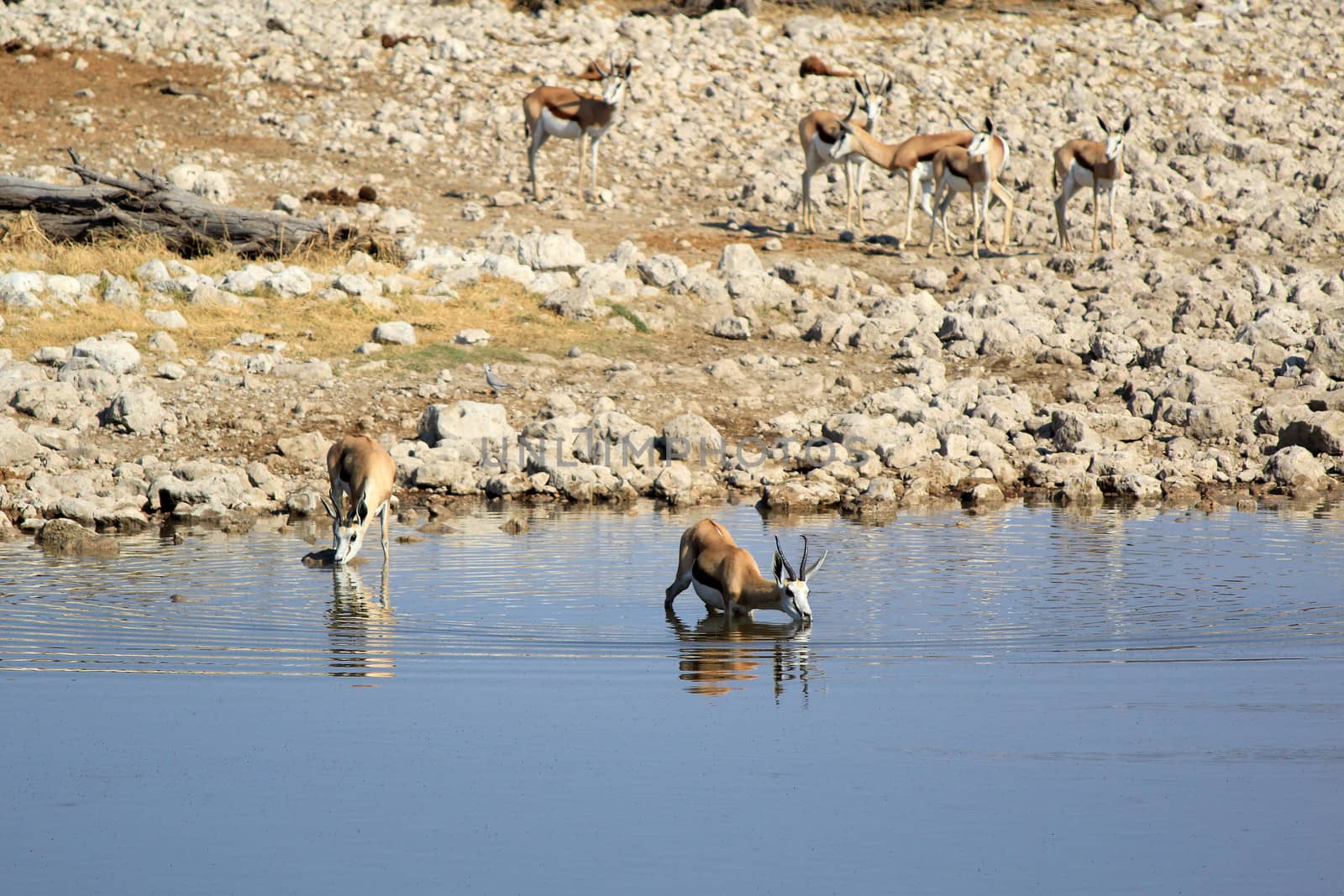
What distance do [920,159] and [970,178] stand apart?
1.20 metres

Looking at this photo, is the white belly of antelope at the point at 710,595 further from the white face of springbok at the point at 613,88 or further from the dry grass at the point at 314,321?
the white face of springbok at the point at 613,88

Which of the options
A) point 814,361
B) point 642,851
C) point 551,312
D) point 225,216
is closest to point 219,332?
point 225,216

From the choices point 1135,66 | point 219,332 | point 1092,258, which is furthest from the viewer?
point 1135,66

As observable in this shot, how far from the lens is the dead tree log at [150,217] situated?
19500 millimetres

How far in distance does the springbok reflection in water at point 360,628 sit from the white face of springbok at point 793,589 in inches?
92.3

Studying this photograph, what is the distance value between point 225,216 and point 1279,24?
75.1 feet

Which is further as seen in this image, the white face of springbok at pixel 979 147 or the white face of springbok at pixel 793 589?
the white face of springbok at pixel 979 147

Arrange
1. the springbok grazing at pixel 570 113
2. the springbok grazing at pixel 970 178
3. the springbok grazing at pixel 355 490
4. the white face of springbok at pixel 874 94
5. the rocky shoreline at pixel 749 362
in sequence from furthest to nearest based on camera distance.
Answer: the white face of springbok at pixel 874 94, the springbok grazing at pixel 570 113, the springbok grazing at pixel 970 178, the rocky shoreline at pixel 749 362, the springbok grazing at pixel 355 490

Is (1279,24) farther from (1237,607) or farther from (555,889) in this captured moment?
(555,889)

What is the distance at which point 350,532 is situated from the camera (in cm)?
1180

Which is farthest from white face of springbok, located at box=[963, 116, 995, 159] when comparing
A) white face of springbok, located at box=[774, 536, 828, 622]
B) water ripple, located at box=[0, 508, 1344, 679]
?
white face of springbok, located at box=[774, 536, 828, 622]

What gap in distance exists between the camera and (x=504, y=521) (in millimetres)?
13750

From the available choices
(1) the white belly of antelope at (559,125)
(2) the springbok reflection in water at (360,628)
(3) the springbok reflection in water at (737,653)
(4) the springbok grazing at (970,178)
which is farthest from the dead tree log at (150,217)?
(3) the springbok reflection in water at (737,653)

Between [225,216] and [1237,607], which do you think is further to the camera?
[225,216]
